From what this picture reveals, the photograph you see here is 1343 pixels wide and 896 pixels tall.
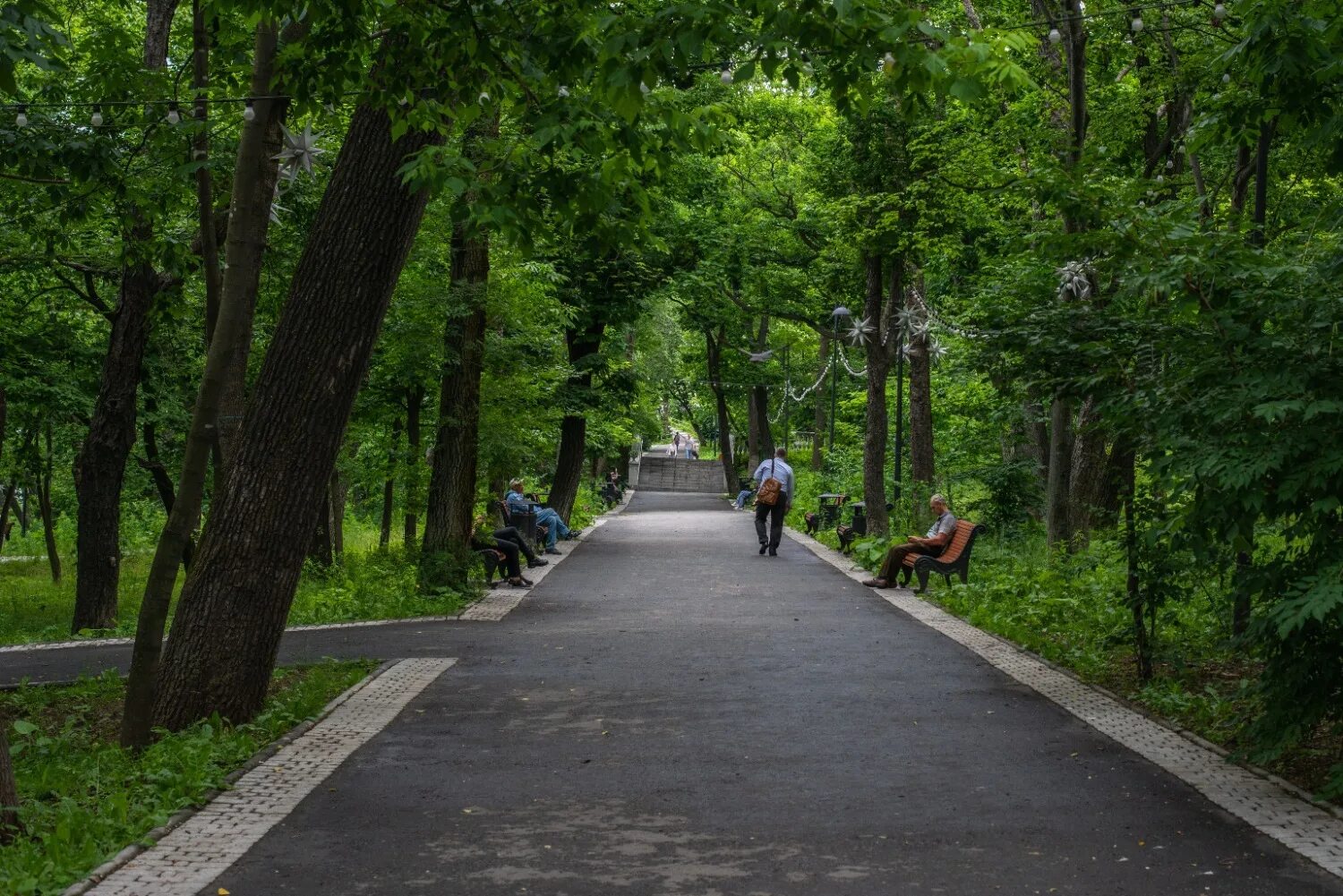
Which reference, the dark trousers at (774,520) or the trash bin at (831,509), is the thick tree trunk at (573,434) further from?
the trash bin at (831,509)

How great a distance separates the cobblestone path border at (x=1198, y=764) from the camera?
6.31 metres

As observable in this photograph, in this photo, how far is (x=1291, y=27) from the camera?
8.62 meters

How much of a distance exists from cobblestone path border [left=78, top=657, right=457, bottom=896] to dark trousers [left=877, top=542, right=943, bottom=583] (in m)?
9.66

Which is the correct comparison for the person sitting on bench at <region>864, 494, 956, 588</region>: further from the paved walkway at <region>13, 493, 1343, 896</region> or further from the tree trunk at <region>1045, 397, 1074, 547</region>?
the paved walkway at <region>13, 493, 1343, 896</region>

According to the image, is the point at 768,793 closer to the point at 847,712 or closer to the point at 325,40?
the point at 847,712

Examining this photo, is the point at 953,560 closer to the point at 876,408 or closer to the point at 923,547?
the point at 923,547

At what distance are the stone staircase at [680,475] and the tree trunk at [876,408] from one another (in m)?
44.9

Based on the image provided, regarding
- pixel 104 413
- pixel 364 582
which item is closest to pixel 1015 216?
pixel 364 582

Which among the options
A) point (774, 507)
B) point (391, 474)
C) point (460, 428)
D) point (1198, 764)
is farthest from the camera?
point (774, 507)

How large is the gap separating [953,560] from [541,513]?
10.9 meters

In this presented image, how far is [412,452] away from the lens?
2166 cm

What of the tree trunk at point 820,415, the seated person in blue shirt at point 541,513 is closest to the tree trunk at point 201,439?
the seated person in blue shirt at point 541,513

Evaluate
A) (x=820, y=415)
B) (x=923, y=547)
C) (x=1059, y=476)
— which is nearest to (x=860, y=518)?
(x=923, y=547)

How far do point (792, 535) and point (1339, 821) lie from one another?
26.0 meters
